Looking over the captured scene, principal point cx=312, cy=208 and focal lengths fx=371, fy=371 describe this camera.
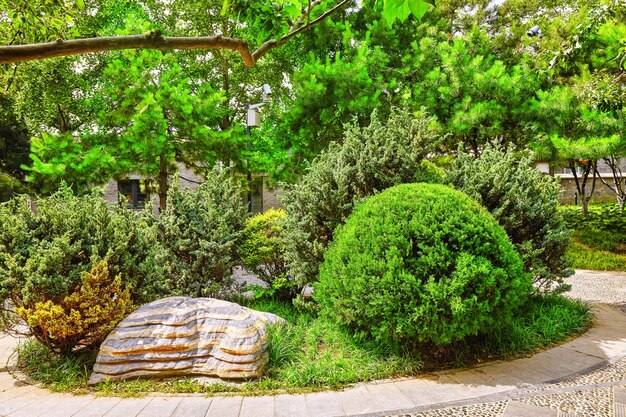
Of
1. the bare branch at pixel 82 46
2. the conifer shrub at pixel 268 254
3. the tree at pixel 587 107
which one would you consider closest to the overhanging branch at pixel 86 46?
the bare branch at pixel 82 46

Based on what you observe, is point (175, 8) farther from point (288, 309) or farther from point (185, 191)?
point (288, 309)

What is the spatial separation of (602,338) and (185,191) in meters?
5.07

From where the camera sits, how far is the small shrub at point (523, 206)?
4.45 meters

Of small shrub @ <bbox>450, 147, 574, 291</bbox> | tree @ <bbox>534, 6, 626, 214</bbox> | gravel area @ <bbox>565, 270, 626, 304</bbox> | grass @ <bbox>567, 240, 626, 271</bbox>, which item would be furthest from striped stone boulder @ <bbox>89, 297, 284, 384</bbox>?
grass @ <bbox>567, 240, 626, 271</bbox>

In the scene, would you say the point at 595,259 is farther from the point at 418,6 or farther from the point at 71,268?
the point at 71,268

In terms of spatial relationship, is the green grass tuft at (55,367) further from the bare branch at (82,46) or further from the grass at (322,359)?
the bare branch at (82,46)

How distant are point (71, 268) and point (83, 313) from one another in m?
0.43

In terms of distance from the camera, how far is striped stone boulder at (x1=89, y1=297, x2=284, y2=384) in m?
2.97

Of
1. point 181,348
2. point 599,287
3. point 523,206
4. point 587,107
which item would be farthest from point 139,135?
point 599,287

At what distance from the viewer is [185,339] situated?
3047mm

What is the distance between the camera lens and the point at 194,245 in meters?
4.45

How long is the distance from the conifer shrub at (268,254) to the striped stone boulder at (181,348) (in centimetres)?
164

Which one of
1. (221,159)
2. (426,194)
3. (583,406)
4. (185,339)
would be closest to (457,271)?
(426,194)

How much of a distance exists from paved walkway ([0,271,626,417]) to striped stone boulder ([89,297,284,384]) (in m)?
0.25
